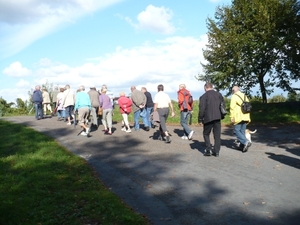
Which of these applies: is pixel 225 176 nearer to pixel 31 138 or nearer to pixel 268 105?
pixel 31 138

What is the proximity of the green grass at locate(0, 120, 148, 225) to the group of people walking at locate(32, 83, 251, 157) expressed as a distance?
11.8ft

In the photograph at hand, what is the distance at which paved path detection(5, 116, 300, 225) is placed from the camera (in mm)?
6914

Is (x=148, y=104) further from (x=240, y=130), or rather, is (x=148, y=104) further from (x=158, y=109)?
(x=240, y=130)

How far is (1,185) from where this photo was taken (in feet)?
29.6

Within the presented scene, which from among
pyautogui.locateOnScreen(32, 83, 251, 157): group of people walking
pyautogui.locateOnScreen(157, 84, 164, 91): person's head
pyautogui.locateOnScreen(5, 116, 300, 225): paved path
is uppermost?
pyautogui.locateOnScreen(157, 84, 164, 91): person's head

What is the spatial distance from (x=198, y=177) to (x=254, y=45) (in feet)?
70.5

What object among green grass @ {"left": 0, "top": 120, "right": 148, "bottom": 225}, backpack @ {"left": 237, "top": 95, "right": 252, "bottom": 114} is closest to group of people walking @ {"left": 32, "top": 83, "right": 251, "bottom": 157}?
backpack @ {"left": 237, "top": 95, "right": 252, "bottom": 114}

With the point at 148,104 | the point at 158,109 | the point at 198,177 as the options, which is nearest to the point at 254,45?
the point at 148,104

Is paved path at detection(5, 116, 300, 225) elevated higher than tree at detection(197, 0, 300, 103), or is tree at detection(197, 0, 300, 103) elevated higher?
tree at detection(197, 0, 300, 103)

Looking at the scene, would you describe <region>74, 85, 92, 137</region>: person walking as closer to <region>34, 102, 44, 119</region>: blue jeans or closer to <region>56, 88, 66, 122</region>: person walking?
<region>56, 88, 66, 122</region>: person walking

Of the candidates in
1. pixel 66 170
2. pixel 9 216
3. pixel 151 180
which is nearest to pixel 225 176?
pixel 151 180

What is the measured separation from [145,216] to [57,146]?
26.1 ft

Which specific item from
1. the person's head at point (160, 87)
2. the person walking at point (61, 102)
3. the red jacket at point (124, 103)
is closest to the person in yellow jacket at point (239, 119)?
the person's head at point (160, 87)

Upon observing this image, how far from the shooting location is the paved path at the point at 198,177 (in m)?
6.91
